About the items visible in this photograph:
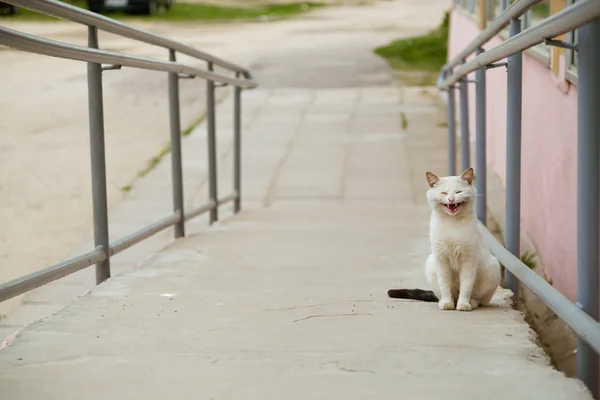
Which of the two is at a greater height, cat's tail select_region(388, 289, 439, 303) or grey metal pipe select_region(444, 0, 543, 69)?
grey metal pipe select_region(444, 0, 543, 69)

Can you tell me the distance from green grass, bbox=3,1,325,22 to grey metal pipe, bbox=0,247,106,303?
59.0 ft

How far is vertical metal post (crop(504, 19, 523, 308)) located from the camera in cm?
346

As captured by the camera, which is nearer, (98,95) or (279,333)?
(279,333)

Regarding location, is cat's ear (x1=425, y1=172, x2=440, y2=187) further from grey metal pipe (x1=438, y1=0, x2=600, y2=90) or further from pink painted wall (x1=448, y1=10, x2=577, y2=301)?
pink painted wall (x1=448, y1=10, x2=577, y2=301)

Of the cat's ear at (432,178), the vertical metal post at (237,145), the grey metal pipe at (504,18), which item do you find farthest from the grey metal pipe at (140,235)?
the vertical metal post at (237,145)

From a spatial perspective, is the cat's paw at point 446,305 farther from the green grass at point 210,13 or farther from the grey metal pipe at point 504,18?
the green grass at point 210,13

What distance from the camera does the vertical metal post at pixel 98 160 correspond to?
3713mm

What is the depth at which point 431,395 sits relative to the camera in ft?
7.27

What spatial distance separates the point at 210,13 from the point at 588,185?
22.1 metres

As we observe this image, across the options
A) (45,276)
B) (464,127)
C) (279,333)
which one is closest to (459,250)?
(279,333)

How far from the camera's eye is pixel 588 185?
239cm

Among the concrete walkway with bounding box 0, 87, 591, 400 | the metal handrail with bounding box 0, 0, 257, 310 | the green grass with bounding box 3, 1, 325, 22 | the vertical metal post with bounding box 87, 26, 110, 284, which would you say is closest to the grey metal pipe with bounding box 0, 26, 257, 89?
the metal handrail with bounding box 0, 0, 257, 310

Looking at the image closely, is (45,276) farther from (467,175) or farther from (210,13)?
(210,13)

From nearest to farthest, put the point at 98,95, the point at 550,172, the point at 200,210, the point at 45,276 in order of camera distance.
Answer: the point at 45,276 → the point at 98,95 → the point at 550,172 → the point at 200,210
